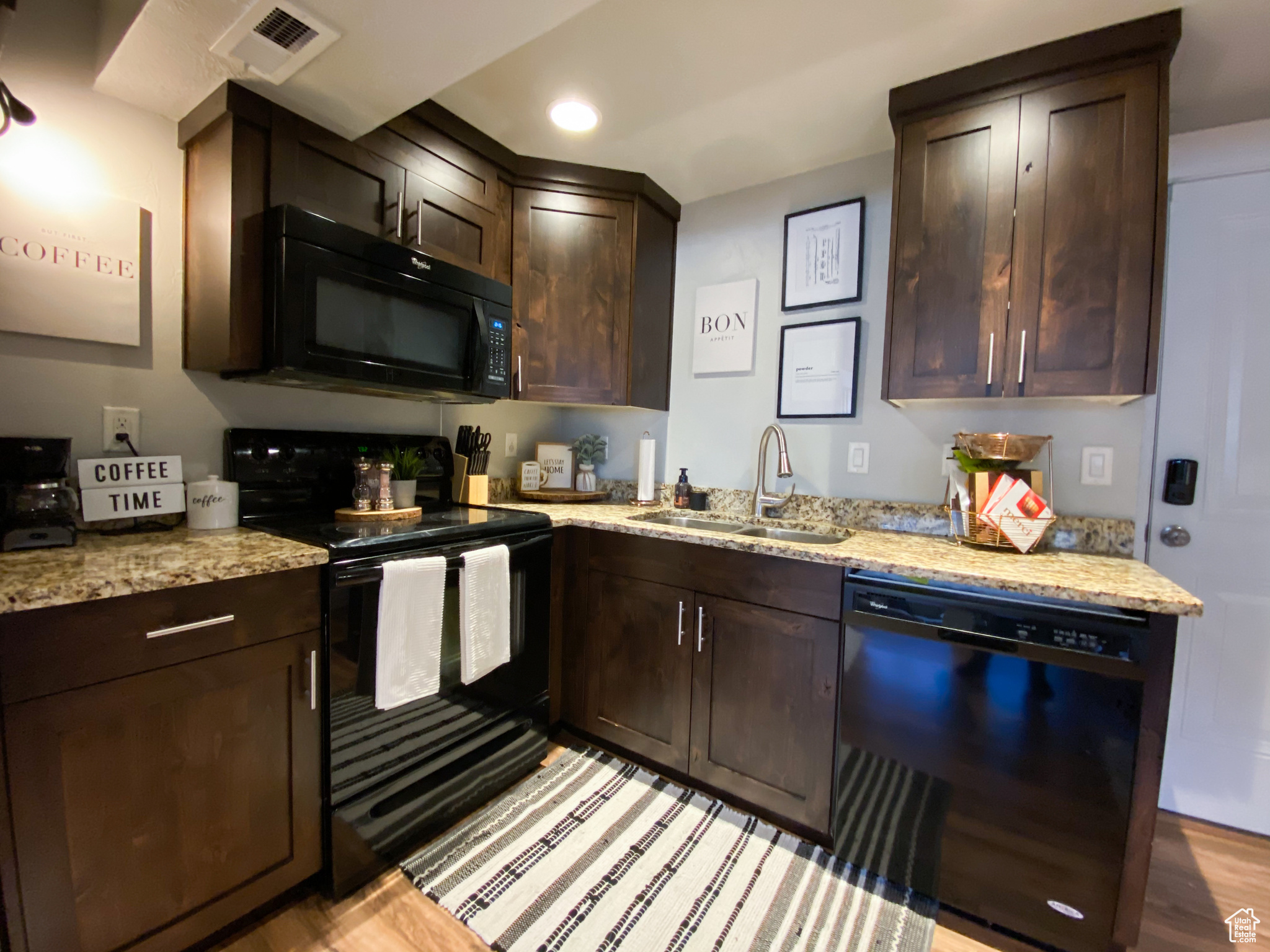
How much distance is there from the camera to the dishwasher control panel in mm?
1106

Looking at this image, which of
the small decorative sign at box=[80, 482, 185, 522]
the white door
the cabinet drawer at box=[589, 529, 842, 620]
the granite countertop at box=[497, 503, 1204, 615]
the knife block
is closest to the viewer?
the granite countertop at box=[497, 503, 1204, 615]

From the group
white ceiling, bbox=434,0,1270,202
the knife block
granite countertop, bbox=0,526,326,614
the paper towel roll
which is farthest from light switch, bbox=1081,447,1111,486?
granite countertop, bbox=0,526,326,614

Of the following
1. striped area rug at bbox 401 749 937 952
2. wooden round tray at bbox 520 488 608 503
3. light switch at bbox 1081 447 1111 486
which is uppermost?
light switch at bbox 1081 447 1111 486

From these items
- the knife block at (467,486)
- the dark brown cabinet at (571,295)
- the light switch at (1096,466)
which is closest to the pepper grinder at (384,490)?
the knife block at (467,486)

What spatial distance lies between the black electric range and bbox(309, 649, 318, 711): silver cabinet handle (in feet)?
0.06

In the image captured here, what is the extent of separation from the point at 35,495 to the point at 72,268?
0.58m

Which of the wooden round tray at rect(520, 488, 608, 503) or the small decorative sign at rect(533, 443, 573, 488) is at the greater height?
the small decorative sign at rect(533, 443, 573, 488)

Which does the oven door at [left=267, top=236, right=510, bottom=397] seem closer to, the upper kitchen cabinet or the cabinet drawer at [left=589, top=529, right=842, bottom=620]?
the cabinet drawer at [left=589, top=529, right=842, bottom=620]

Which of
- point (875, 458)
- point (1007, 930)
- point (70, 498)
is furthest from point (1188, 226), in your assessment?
point (70, 498)

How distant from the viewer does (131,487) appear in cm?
138

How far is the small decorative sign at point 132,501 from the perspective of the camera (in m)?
1.31

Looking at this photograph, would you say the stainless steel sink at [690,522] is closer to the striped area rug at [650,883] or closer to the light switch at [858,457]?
the light switch at [858,457]

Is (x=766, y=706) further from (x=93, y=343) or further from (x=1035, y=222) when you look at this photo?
(x=93, y=343)

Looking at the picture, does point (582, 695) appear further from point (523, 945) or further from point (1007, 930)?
point (1007, 930)
